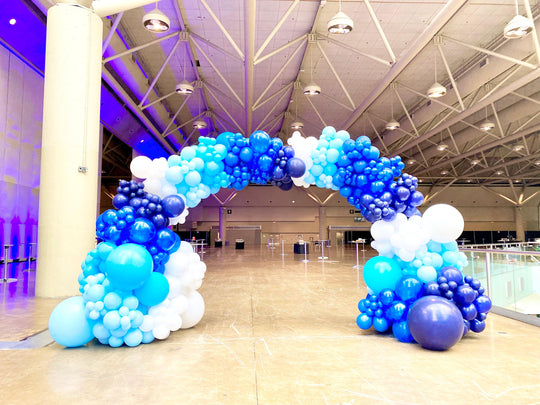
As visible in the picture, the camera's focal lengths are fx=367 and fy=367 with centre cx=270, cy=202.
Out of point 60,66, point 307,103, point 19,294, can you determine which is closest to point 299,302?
point 19,294

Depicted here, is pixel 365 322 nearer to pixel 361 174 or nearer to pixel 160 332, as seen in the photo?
pixel 361 174

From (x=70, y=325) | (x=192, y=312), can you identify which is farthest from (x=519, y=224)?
(x=70, y=325)

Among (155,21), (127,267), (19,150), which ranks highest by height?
(155,21)

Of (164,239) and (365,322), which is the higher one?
(164,239)

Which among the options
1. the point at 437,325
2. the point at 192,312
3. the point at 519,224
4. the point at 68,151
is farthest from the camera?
the point at 519,224

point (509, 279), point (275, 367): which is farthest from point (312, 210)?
point (275, 367)

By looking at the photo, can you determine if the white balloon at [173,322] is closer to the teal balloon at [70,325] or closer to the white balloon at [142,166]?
the teal balloon at [70,325]

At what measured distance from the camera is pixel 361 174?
546 centimetres

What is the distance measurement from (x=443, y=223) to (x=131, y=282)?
421 cm

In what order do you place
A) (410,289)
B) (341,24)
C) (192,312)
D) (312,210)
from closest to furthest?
(410,289)
(192,312)
(341,24)
(312,210)

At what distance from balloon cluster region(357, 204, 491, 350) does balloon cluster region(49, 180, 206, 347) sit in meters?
2.73

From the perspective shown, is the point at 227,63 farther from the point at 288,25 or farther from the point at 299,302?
the point at 299,302

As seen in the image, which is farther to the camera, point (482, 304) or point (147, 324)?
point (482, 304)

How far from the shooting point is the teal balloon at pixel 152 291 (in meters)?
4.73
